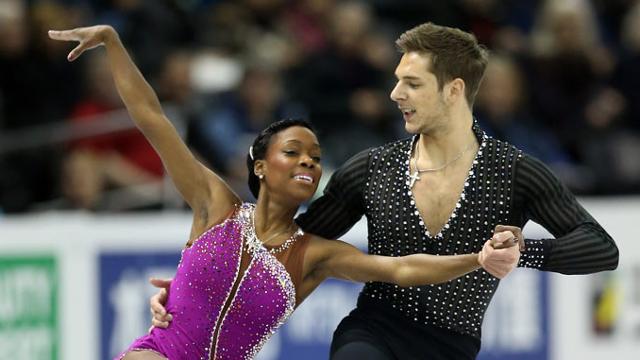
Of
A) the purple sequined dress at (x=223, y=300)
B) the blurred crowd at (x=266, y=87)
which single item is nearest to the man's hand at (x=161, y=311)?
the purple sequined dress at (x=223, y=300)

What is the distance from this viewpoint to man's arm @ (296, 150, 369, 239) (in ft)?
15.6

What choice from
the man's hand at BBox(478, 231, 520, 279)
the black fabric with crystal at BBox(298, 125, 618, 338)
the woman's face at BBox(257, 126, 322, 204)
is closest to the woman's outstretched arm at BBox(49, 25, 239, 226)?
the woman's face at BBox(257, 126, 322, 204)

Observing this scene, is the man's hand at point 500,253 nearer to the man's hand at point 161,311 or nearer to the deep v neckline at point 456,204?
the deep v neckline at point 456,204

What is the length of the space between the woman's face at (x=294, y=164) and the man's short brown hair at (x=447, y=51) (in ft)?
1.59

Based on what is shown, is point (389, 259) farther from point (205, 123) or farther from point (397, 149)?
point (205, 123)

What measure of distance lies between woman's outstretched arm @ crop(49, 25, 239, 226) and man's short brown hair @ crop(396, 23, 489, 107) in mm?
861

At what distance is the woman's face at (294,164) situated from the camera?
4574mm

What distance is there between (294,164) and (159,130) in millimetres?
503

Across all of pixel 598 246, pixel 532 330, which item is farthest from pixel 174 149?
pixel 532 330

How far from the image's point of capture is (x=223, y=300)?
4.57m

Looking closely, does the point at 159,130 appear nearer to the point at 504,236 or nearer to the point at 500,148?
the point at 500,148

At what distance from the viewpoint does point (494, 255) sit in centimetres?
406

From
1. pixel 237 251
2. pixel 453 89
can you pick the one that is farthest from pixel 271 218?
pixel 453 89

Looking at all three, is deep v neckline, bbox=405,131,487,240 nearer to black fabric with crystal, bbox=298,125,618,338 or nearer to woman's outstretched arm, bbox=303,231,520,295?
black fabric with crystal, bbox=298,125,618,338
